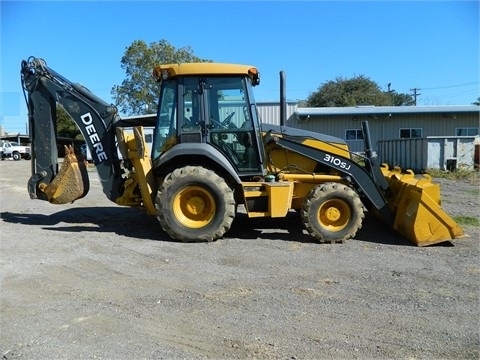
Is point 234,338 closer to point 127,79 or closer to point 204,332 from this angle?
point 204,332

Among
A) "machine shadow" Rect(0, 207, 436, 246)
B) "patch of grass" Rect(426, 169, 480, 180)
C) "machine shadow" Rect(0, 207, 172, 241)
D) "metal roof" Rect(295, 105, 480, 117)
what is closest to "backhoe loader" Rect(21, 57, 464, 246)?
"machine shadow" Rect(0, 207, 436, 246)

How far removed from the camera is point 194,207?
724 cm

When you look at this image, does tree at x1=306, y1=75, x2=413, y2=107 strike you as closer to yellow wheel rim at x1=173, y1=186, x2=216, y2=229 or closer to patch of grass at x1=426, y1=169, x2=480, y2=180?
patch of grass at x1=426, y1=169, x2=480, y2=180

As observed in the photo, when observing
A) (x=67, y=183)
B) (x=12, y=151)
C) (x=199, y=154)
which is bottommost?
(x=67, y=183)

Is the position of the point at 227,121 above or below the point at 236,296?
above

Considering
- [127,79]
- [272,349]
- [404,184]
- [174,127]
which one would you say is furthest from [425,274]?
[127,79]

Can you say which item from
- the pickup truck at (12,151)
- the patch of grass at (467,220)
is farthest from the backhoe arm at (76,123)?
the pickup truck at (12,151)

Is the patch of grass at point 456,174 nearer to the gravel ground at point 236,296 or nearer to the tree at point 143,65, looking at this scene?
the gravel ground at point 236,296

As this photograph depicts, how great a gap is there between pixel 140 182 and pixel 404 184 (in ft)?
13.7

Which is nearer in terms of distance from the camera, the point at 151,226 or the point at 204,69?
the point at 204,69

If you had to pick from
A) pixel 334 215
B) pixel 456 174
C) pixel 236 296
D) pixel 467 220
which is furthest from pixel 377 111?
pixel 236 296

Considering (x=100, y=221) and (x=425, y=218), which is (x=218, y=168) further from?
(x=425, y=218)

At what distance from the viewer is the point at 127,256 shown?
6.30m

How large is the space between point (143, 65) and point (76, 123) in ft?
101
